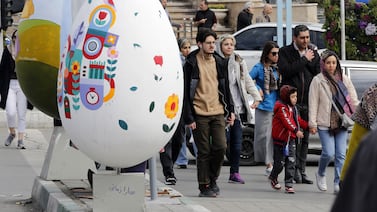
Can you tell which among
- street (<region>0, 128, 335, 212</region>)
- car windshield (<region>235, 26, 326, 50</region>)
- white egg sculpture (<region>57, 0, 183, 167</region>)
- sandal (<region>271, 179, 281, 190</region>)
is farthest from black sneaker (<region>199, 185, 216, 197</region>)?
car windshield (<region>235, 26, 326, 50</region>)

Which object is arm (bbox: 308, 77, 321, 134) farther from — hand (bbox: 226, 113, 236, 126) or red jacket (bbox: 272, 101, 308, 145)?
hand (bbox: 226, 113, 236, 126)

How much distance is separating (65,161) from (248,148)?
5277 mm

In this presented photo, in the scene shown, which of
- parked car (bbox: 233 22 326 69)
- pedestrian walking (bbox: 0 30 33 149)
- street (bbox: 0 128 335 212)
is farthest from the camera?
parked car (bbox: 233 22 326 69)

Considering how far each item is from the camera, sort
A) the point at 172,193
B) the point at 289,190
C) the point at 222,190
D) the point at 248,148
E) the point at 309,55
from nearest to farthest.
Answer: the point at 172,193
the point at 289,190
the point at 222,190
the point at 309,55
the point at 248,148

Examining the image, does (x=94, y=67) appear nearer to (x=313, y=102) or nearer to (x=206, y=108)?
(x=206, y=108)

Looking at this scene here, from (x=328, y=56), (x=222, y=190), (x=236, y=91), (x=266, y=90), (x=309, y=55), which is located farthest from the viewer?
(x=266, y=90)

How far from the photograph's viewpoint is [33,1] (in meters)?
9.53

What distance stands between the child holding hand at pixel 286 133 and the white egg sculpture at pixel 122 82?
4.89 metres

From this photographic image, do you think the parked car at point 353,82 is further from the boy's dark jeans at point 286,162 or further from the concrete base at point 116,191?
the concrete base at point 116,191

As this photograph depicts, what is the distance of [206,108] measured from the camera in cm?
1090

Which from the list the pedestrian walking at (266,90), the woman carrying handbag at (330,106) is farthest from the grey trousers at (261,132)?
the woman carrying handbag at (330,106)

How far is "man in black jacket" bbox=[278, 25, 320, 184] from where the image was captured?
1265cm

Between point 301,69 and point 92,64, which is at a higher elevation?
point 92,64

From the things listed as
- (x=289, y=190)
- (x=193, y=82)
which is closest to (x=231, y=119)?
(x=193, y=82)
